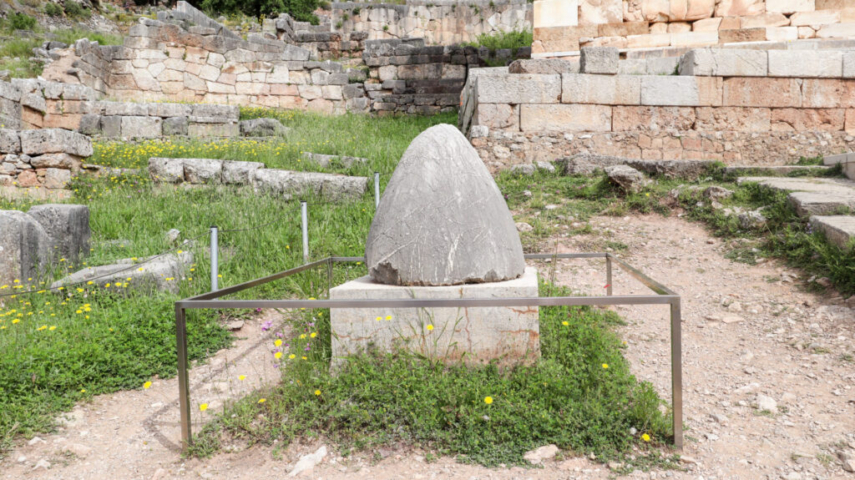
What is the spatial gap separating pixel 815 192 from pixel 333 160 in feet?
20.4

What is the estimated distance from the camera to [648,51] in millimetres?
9047

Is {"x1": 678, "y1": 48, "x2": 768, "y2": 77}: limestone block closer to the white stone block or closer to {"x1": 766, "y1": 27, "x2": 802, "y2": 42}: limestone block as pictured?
{"x1": 766, "y1": 27, "x2": 802, "y2": 42}: limestone block

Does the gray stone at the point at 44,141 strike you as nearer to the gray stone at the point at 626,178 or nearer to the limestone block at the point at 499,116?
the limestone block at the point at 499,116

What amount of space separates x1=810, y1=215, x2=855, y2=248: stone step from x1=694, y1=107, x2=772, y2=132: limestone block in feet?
13.3

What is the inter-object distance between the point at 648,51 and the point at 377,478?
30.4 ft

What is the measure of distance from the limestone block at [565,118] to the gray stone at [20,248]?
21.2 feet

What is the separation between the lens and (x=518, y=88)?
8031mm

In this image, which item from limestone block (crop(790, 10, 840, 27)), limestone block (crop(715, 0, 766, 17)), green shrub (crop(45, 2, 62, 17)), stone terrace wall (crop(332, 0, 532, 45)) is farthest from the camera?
green shrub (crop(45, 2, 62, 17))

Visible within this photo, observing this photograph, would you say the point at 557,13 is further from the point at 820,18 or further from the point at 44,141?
the point at 44,141

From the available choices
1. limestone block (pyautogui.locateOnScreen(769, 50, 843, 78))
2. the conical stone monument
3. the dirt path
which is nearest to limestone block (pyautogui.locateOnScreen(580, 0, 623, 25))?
limestone block (pyautogui.locateOnScreen(769, 50, 843, 78))

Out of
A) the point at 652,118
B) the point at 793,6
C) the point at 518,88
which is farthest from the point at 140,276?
the point at 793,6

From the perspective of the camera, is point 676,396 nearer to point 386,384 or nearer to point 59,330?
point 386,384

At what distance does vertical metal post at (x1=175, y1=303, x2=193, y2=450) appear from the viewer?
2213 mm

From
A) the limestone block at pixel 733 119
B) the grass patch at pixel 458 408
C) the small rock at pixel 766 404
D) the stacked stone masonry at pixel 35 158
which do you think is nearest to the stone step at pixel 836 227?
the small rock at pixel 766 404
